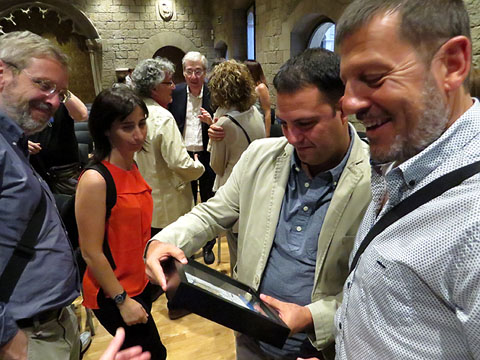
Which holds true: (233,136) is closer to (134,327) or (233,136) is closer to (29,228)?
(134,327)

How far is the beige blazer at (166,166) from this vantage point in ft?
7.95

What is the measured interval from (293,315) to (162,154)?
176 centimetres

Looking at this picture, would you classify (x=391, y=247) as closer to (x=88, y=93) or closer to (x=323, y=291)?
(x=323, y=291)

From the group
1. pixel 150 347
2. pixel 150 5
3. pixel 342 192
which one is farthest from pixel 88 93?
pixel 342 192

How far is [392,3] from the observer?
0.70 m

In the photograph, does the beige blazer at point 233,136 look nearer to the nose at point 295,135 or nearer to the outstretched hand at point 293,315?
the nose at point 295,135

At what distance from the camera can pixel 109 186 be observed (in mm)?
1528

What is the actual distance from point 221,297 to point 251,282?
16.5 inches

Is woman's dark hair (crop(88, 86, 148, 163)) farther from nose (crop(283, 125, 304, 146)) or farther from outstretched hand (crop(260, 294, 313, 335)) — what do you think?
outstretched hand (crop(260, 294, 313, 335))

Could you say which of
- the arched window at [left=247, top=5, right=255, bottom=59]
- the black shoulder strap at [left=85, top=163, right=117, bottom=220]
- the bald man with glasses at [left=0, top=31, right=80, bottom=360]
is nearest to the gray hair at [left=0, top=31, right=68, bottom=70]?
the bald man with glasses at [left=0, top=31, right=80, bottom=360]

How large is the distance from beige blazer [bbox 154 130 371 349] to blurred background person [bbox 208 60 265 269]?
1.13 m

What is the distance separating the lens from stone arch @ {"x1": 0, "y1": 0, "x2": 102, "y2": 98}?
899 cm

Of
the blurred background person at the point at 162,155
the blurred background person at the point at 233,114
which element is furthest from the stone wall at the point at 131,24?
the blurred background person at the point at 233,114

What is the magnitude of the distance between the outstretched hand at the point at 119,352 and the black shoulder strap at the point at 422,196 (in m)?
0.72
